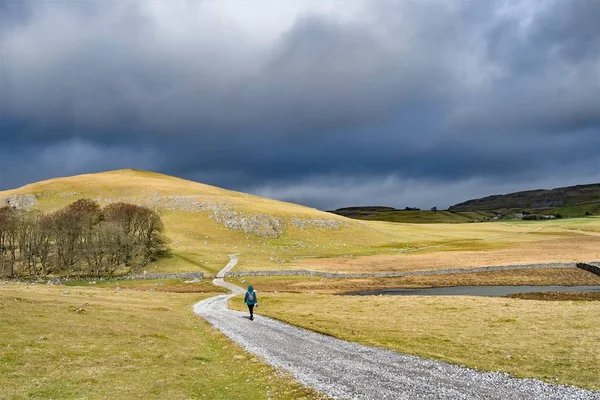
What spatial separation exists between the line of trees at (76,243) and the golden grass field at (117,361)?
81902 millimetres

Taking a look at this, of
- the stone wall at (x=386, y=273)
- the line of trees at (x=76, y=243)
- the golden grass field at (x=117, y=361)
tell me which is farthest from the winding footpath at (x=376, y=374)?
the line of trees at (x=76, y=243)

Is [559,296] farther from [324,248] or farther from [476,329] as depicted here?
[324,248]

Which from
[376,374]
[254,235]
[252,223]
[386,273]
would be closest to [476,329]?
[376,374]

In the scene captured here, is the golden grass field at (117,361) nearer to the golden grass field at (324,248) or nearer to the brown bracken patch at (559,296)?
the brown bracken patch at (559,296)

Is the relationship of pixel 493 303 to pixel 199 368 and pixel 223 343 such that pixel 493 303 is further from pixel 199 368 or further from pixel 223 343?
pixel 199 368

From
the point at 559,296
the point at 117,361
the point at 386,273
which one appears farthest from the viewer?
the point at 386,273

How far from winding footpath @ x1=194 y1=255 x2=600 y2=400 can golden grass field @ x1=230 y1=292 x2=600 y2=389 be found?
2048 mm

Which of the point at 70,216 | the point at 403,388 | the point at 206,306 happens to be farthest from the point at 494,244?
the point at 403,388

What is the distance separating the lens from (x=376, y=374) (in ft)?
86.1

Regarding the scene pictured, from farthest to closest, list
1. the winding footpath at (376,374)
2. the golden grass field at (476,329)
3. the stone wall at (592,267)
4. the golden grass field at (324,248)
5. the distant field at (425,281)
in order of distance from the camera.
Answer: the golden grass field at (324,248) → the stone wall at (592,267) → the distant field at (425,281) → the golden grass field at (476,329) → the winding footpath at (376,374)

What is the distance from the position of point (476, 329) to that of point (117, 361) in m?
33.1

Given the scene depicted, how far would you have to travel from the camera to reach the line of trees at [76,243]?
4754 inches

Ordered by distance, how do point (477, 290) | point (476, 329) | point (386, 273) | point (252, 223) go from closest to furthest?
point (476, 329)
point (477, 290)
point (386, 273)
point (252, 223)

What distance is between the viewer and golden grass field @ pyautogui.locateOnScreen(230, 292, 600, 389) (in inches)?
1130
